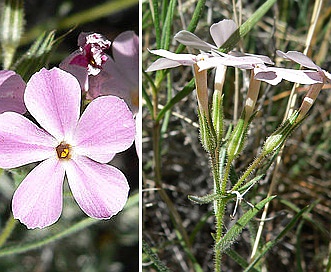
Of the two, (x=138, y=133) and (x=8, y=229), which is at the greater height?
(x=138, y=133)

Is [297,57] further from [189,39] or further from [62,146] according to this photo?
[62,146]

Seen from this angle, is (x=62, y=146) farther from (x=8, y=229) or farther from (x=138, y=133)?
(x=8, y=229)

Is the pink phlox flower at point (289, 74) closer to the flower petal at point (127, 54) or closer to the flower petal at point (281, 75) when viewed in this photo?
the flower petal at point (281, 75)

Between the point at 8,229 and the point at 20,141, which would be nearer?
the point at 20,141

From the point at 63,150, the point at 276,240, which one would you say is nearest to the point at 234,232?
the point at 276,240

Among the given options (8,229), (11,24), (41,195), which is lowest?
(8,229)

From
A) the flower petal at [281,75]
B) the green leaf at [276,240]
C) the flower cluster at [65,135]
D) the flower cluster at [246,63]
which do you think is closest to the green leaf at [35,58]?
the flower cluster at [65,135]

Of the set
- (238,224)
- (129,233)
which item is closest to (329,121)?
(129,233)
